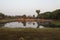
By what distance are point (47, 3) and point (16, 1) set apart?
23.5 inches

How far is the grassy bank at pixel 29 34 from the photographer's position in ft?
8.43

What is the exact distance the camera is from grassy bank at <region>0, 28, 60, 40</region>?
2570mm

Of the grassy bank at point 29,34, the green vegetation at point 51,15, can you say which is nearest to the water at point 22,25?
the grassy bank at point 29,34

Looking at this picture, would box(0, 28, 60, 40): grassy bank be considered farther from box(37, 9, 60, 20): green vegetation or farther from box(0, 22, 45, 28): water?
box(37, 9, 60, 20): green vegetation

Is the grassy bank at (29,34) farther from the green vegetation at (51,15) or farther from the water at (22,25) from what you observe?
the green vegetation at (51,15)

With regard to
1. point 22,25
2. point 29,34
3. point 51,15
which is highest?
point 51,15

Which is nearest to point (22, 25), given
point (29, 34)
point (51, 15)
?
point (29, 34)

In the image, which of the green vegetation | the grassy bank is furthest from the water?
the green vegetation

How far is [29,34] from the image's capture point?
262cm

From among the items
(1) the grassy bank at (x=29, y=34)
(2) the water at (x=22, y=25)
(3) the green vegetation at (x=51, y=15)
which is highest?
(3) the green vegetation at (x=51, y=15)

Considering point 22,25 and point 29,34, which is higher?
point 22,25

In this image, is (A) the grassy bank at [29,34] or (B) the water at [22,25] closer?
(A) the grassy bank at [29,34]

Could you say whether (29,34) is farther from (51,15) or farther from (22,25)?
(51,15)

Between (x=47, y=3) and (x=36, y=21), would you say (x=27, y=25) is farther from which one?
(x=47, y=3)
